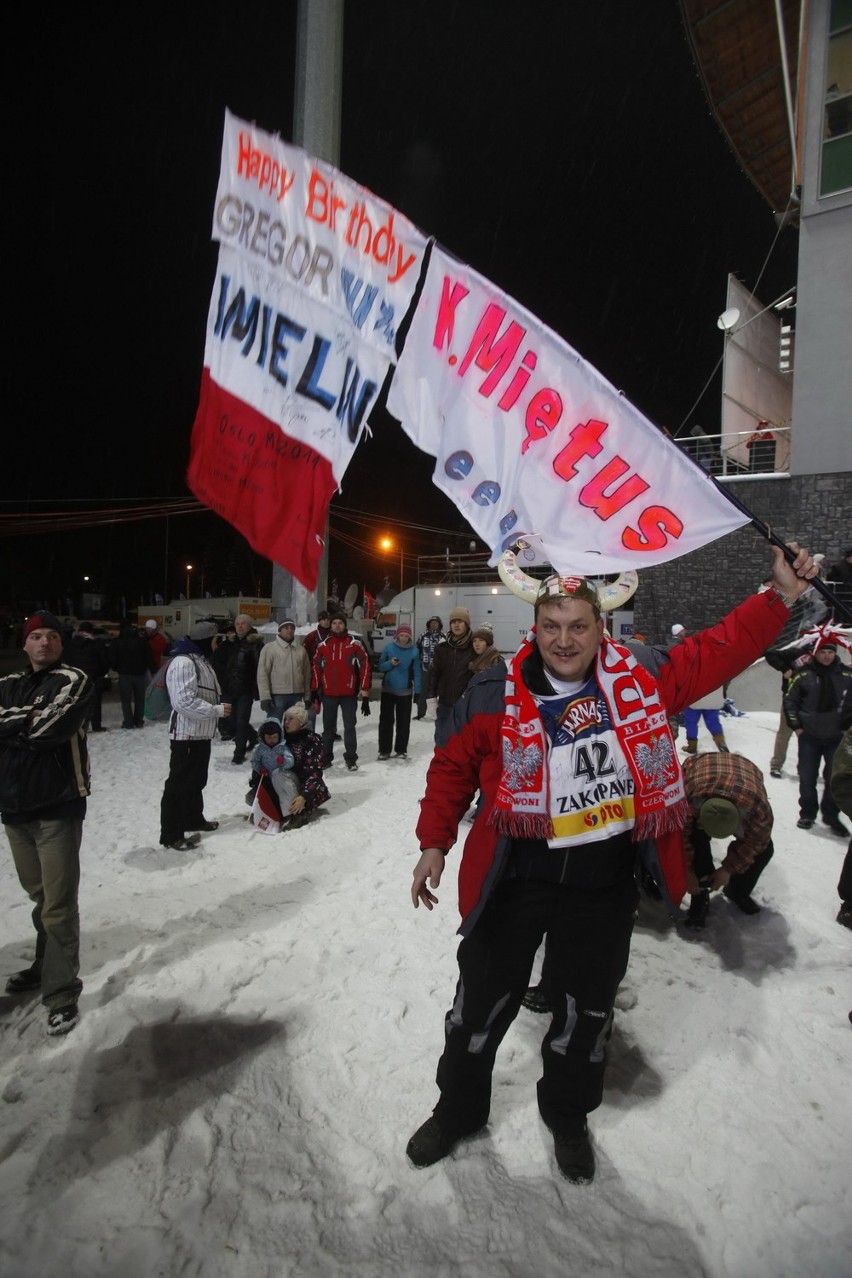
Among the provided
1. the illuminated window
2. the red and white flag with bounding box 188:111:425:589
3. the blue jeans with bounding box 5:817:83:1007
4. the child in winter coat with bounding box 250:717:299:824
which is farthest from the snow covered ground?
the illuminated window

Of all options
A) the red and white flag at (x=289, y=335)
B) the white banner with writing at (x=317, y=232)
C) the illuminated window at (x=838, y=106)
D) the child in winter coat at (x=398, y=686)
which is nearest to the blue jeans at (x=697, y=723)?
the child in winter coat at (x=398, y=686)

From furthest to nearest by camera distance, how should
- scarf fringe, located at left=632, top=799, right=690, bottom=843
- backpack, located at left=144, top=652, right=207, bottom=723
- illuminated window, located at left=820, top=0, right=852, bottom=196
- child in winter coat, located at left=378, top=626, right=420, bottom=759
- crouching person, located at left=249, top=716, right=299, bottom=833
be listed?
illuminated window, located at left=820, top=0, right=852, bottom=196 → child in winter coat, located at left=378, top=626, right=420, bottom=759 → crouching person, located at left=249, top=716, right=299, bottom=833 → backpack, located at left=144, top=652, right=207, bottom=723 → scarf fringe, located at left=632, top=799, right=690, bottom=843

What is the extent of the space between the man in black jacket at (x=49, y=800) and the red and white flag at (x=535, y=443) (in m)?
2.39

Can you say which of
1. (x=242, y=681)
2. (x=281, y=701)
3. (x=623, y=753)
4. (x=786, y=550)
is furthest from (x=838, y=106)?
(x=623, y=753)

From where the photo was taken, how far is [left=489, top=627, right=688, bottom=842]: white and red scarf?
2326mm

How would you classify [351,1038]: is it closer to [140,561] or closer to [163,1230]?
[163,1230]

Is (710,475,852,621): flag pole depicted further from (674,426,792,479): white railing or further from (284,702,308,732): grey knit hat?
(674,426,792,479): white railing

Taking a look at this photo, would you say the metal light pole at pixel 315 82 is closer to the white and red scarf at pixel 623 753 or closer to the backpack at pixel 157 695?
the backpack at pixel 157 695

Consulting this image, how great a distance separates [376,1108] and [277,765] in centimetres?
419

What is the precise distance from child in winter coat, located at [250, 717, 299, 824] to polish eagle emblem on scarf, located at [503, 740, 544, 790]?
186 inches

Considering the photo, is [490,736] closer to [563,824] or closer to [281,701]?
[563,824]

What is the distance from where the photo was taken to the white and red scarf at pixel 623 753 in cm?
233

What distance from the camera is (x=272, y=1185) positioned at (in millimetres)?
2480

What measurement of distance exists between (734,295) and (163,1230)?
74.5 feet
